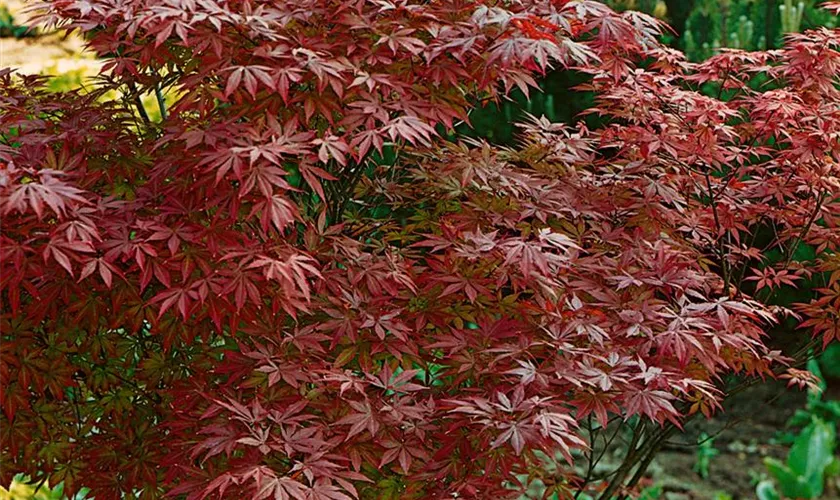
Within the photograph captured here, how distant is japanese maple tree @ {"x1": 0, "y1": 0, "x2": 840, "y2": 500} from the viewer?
1929 millimetres

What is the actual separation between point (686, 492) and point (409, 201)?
112 inches

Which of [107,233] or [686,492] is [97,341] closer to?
[107,233]

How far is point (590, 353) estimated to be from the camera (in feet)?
6.88

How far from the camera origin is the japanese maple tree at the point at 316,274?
1929 mm

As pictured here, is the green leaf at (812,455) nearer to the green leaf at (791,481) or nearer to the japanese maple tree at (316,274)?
the green leaf at (791,481)

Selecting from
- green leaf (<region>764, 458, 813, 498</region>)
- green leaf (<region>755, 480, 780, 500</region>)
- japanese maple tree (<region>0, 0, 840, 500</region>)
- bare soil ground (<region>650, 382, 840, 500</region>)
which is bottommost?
bare soil ground (<region>650, 382, 840, 500</region>)

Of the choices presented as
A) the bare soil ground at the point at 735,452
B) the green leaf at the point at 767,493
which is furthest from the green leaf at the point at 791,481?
the bare soil ground at the point at 735,452

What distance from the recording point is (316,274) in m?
1.91

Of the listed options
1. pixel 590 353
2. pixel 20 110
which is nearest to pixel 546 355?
pixel 590 353

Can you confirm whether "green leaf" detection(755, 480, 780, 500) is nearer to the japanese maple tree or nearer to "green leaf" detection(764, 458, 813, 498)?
"green leaf" detection(764, 458, 813, 498)

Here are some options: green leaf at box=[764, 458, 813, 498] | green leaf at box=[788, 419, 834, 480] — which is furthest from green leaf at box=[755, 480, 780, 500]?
green leaf at box=[788, 419, 834, 480]

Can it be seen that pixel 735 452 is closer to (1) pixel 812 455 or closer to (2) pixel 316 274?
(1) pixel 812 455

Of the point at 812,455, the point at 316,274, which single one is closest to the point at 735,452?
the point at 812,455

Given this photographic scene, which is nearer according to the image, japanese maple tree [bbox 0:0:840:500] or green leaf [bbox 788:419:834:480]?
japanese maple tree [bbox 0:0:840:500]
